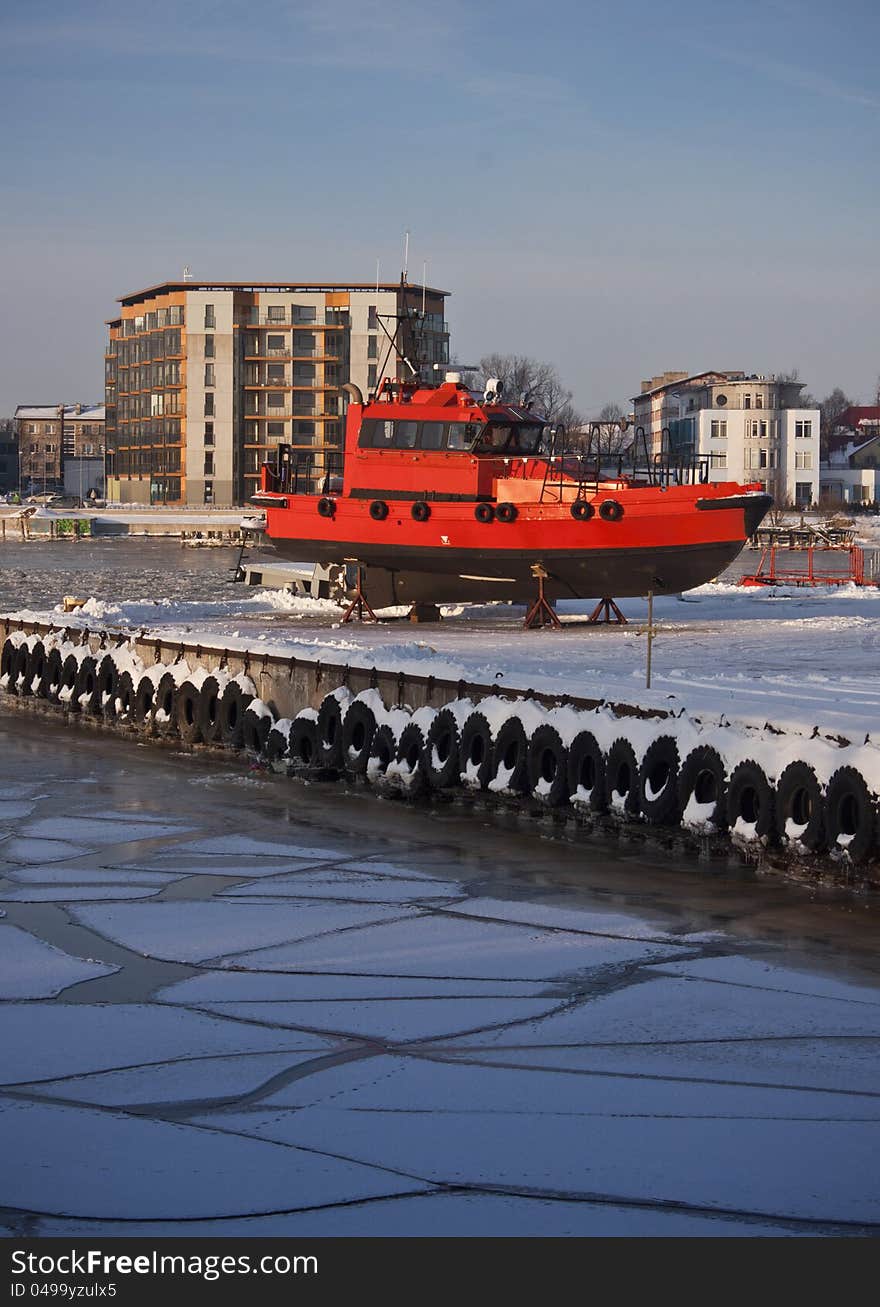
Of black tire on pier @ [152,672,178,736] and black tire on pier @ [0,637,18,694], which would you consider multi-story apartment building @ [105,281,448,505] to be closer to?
black tire on pier @ [0,637,18,694]

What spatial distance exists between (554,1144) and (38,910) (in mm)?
5046

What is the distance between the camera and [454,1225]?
580 centimetres

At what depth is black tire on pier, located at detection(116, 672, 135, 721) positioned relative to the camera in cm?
2141

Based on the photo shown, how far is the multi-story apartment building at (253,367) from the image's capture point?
125 metres

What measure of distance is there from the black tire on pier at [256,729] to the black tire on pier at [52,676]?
18.1 feet

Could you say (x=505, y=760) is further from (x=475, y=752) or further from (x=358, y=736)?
(x=358, y=736)

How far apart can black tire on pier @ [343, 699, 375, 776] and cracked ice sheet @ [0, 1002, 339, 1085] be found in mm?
8477

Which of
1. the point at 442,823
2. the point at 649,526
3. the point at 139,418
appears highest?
the point at 139,418

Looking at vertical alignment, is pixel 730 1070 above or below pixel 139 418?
below

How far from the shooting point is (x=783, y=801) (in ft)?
40.8

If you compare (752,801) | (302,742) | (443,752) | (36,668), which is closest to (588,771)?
(443,752)

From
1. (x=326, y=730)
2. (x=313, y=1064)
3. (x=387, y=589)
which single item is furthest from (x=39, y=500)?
(x=313, y=1064)

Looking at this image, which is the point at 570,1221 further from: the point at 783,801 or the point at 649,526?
the point at 649,526

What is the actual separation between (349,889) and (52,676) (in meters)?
13.1
